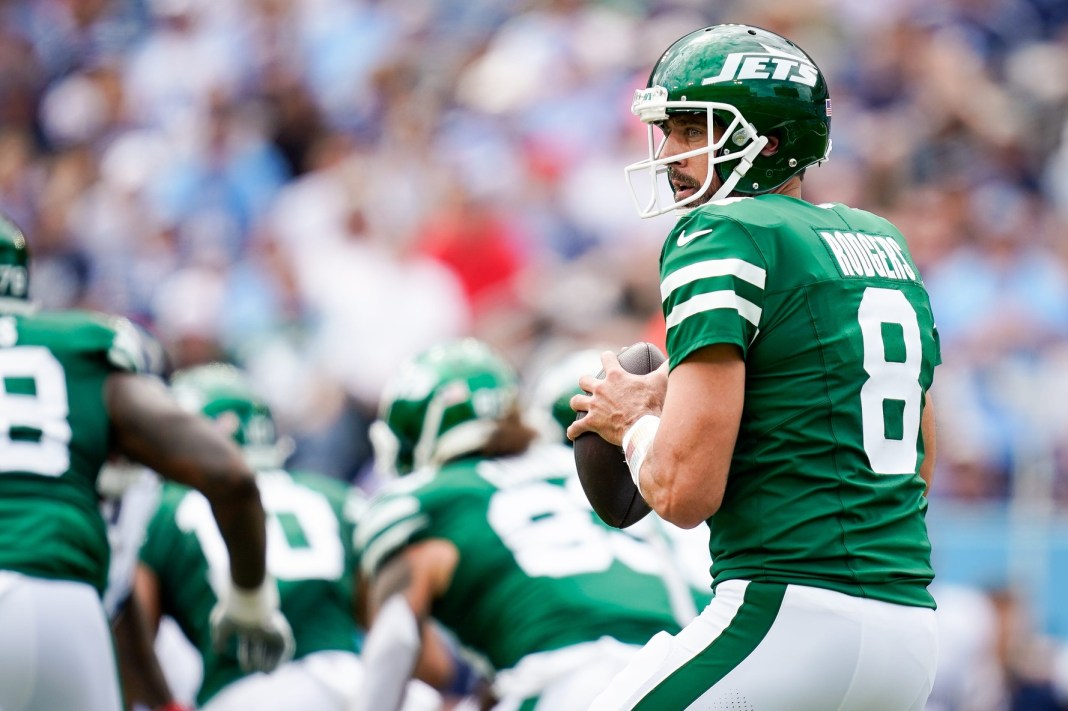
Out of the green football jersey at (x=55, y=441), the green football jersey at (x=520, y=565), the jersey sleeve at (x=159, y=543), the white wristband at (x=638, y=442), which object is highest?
the white wristband at (x=638, y=442)

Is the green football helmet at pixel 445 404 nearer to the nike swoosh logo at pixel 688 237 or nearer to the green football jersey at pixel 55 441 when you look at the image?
the green football jersey at pixel 55 441

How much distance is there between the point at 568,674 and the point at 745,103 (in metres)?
1.98

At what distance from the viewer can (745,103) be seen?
10.4 feet

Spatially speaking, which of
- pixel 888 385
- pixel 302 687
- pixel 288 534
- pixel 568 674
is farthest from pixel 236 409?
pixel 888 385

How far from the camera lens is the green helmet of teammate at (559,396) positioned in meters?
5.92

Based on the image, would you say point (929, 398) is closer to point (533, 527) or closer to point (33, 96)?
point (533, 527)

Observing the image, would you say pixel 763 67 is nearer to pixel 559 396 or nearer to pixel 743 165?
pixel 743 165

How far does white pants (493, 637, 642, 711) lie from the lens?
448 cm

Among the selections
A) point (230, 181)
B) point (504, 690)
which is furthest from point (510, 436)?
point (230, 181)

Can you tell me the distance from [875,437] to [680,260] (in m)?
0.50

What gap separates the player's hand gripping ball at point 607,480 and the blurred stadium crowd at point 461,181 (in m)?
5.35

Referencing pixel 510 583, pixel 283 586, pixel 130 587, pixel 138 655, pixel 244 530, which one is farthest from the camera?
pixel 283 586

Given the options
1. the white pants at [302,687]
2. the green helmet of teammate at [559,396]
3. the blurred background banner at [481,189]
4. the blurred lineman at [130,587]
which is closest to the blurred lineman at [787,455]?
the blurred lineman at [130,587]

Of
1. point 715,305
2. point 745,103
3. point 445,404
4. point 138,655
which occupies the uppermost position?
point 745,103
